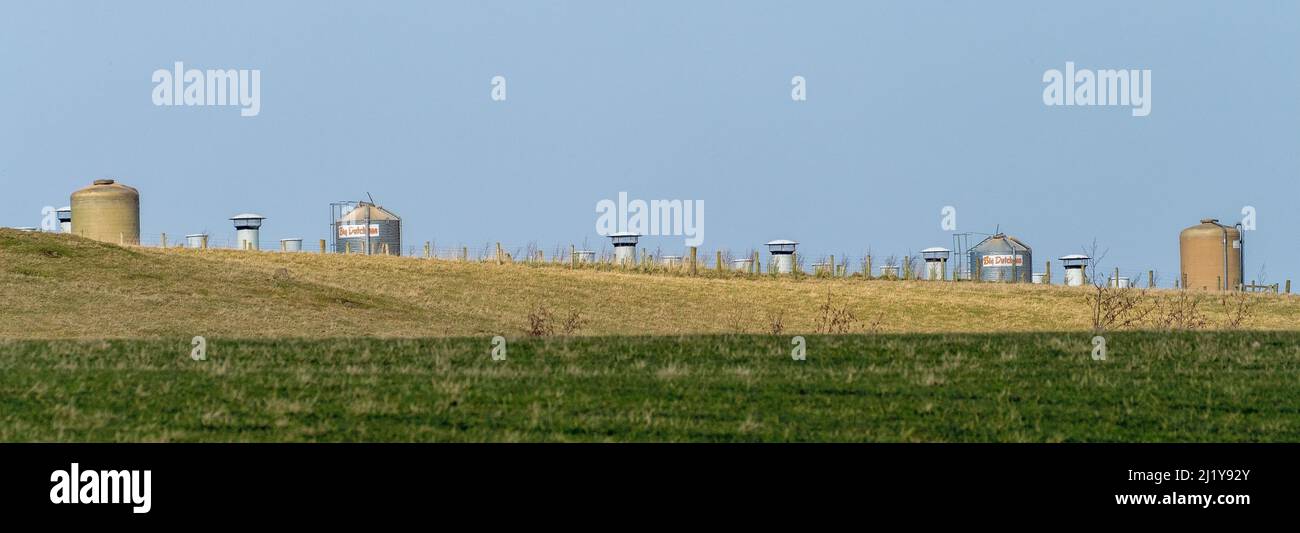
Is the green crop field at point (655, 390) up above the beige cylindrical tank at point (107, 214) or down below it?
below

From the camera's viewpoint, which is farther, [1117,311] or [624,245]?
[624,245]

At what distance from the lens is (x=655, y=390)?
15602 millimetres

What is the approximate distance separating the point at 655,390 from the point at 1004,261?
73.7 metres

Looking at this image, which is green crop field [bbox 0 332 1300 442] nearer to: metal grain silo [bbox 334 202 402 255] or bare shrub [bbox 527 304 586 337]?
bare shrub [bbox 527 304 586 337]

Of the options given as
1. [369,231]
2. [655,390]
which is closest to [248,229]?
[369,231]

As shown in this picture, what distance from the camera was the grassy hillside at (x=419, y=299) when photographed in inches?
1629

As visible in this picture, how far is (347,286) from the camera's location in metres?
56.3

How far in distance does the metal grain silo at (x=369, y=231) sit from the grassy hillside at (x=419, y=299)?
424 inches

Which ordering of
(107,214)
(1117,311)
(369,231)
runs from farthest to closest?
1. (369,231)
2. (107,214)
3. (1117,311)

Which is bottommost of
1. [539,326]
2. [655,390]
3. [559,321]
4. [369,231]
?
[559,321]

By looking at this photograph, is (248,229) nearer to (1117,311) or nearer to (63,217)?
(63,217)
